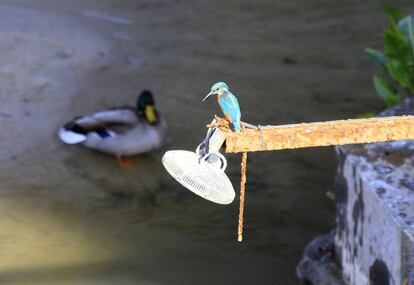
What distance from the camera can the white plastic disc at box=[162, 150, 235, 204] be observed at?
2.62 meters

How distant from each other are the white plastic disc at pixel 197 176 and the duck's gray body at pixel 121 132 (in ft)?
13.8

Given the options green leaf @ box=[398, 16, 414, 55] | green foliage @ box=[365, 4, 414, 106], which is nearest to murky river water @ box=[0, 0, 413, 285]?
green foliage @ box=[365, 4, 414, 106]

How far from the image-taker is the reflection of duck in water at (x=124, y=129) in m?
6.85

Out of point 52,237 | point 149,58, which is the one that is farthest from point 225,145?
point 149,58

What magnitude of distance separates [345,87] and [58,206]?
2913 mm

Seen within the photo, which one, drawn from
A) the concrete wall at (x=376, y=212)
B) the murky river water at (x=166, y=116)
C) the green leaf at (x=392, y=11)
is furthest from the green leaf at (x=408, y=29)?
the murky river water at (x=166, y=116)

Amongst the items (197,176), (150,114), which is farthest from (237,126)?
(150,114)

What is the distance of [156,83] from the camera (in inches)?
308

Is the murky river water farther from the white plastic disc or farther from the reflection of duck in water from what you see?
the white plastic disc

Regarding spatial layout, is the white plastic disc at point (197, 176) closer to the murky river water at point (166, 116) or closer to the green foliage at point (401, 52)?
the murky river water at point (166, 116)

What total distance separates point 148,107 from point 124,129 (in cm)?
25

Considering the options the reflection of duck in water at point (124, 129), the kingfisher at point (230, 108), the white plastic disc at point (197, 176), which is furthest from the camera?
the reflection of duck in water at point (124, 129)

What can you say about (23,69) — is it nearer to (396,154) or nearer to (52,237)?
(52,237)

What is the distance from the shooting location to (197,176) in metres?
2.62
